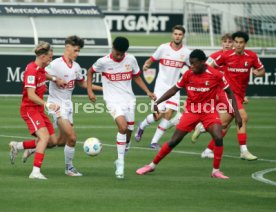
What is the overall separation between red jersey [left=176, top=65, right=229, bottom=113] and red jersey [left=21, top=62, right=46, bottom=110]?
219 centimetres

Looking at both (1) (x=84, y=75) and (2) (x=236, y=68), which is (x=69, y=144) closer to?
(2) (x=236, y=68)

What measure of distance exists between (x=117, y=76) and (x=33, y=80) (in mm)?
1879

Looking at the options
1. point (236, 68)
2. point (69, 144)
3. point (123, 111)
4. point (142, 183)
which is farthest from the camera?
point (236, 68)

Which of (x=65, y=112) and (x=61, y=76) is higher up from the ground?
(x=61, y=76)

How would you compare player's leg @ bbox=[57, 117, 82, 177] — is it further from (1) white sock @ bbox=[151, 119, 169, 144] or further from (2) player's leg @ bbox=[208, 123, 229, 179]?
(1) white sock @ bbox=[151, 119, 169, 144]

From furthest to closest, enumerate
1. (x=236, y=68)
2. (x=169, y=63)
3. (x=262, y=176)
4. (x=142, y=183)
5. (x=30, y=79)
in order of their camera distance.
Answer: (x=169, y=63) < (x=236, y=68) < (x=262, y=176) < (x=30, y=79) < (x=142, y=183)

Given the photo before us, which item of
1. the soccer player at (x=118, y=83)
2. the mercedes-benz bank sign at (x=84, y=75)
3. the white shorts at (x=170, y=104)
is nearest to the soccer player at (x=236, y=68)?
the white shorts at (x=170, y=104)

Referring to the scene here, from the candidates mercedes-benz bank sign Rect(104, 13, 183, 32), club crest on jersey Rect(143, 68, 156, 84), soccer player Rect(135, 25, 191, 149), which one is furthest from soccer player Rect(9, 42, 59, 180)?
mercedes-benz bank sign Rect(104, 13, 183, 32)

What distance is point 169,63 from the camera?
21.0 metres

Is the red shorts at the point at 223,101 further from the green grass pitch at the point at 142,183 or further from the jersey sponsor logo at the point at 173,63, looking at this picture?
the jersey sponsor logo at the point at 173,63

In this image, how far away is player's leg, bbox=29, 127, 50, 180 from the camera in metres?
15.0

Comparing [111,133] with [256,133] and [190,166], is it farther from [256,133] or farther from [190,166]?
[190,166]

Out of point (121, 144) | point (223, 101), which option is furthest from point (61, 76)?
point (223, 101)

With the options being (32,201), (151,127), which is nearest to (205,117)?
(32,201)
